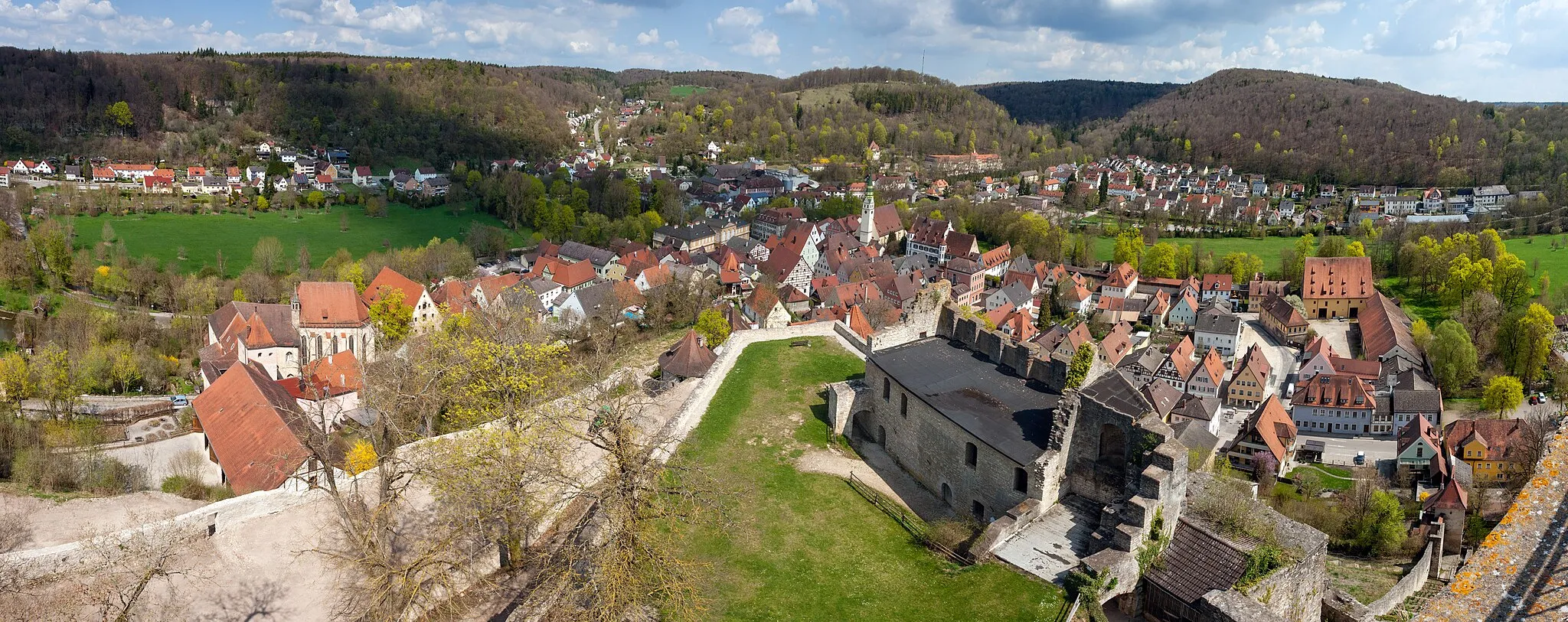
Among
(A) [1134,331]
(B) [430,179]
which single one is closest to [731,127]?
(B) [430,179]

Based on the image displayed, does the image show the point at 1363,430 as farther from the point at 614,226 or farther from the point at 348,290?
the point at 614,226

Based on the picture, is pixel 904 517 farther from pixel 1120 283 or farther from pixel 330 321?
pixel 1120 283

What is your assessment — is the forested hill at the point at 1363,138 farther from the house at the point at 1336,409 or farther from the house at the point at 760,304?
the house at the point at 760,304

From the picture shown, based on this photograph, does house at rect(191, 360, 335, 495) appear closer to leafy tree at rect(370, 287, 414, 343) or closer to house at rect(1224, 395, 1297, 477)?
leafy tree at rect(370, 287, 414, 343)

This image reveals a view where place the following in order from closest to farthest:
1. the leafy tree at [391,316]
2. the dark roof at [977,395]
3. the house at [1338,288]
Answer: the dark roof at [977,395] < the leafy tree at [391,316] < the house at [1338,288]

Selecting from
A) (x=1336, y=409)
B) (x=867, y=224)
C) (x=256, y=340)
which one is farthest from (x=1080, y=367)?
(x=867, y=224)

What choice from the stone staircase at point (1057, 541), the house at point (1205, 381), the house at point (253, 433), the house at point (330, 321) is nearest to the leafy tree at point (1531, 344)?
the house at point (1205, 381)
